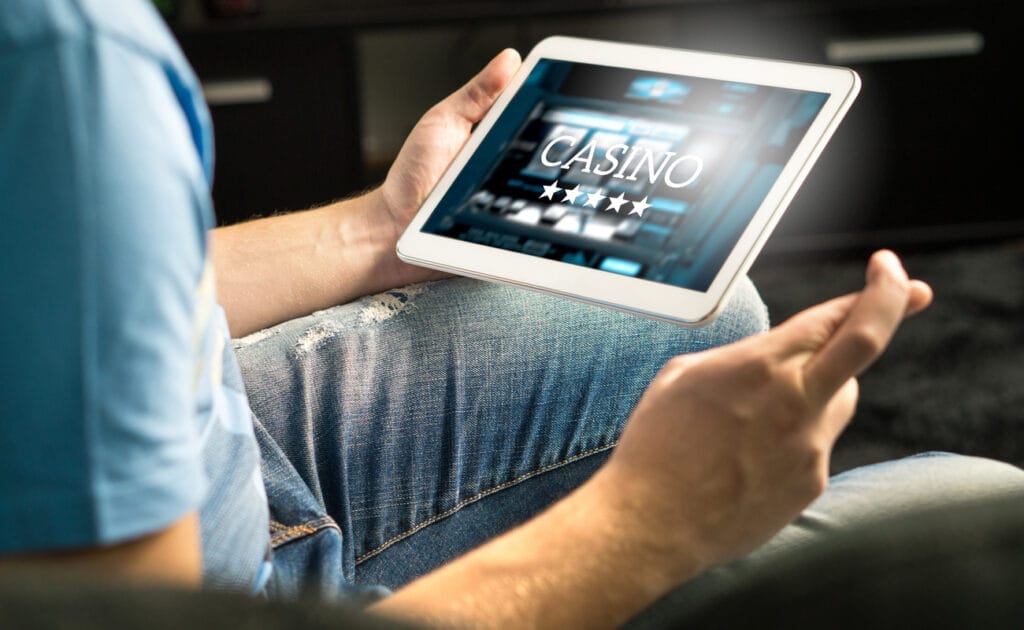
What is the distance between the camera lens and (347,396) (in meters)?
0.74

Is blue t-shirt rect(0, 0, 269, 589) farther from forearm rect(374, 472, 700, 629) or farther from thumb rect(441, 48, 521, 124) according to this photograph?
thumb rect(441, 48, 521, 124)

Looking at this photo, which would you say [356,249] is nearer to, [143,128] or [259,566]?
[259,566]

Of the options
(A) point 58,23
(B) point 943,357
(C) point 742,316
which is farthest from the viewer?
(B) point 943,357

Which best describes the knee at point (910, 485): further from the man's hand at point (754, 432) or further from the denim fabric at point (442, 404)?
the denim fabric at point (442, 404)

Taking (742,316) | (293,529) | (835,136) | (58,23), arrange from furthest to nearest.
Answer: (835,136) < (742,316) < (293,529) < (58,23)

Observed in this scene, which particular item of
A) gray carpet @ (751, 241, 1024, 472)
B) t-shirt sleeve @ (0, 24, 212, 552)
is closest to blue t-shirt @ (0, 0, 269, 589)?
t-shirt sleeve @ (0, 24, 212, 552)

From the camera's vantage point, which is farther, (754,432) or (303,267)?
(303,267)

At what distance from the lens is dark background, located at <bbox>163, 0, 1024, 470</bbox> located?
1646 mm

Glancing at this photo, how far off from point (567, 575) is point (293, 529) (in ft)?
0.75

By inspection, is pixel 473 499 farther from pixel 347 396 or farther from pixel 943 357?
pixel 943 357

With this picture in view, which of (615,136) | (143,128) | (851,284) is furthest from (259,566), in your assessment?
(851,284)

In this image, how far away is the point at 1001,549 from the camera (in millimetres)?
320

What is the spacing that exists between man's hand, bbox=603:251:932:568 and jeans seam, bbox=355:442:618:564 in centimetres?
20

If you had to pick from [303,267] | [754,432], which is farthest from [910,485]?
[303,267]
